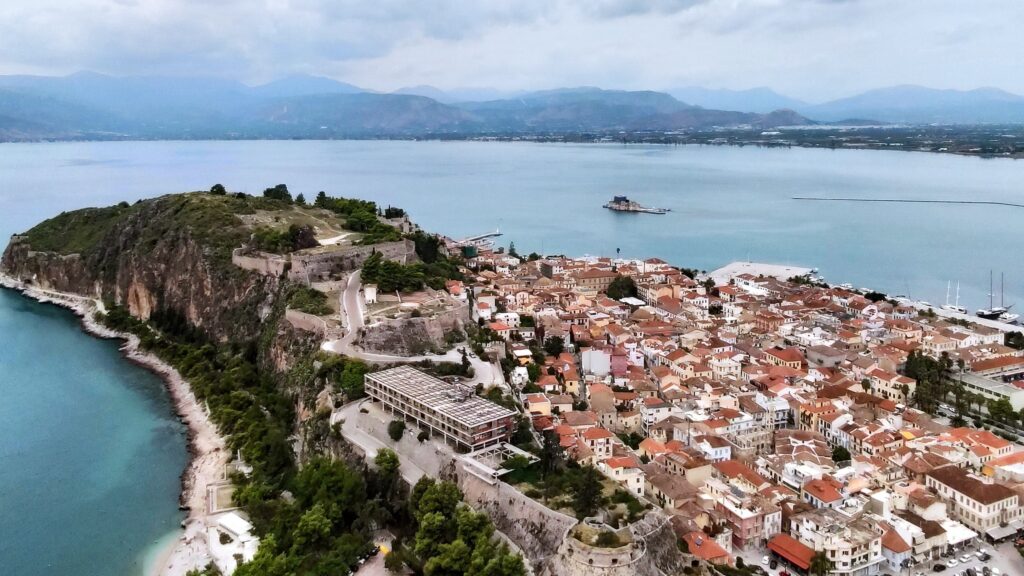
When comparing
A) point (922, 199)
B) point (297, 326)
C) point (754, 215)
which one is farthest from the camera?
point (922, 199)

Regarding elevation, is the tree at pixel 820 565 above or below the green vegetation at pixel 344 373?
below

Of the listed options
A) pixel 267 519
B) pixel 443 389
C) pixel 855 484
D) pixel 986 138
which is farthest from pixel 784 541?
pixel 986 138

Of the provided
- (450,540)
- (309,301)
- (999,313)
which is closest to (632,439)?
(450,540)

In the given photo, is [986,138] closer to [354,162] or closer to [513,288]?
[354,162]

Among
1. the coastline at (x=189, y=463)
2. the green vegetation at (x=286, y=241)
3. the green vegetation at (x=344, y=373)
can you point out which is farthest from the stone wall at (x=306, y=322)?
the green vegetation at (x=286, y=241)

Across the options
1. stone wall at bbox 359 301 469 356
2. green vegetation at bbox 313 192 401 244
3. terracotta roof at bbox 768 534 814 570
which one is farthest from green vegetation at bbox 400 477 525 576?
green vegetation at bbox 313 192 401 244

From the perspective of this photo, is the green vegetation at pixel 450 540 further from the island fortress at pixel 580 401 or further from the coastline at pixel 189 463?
the coastline at pixel 189 463
